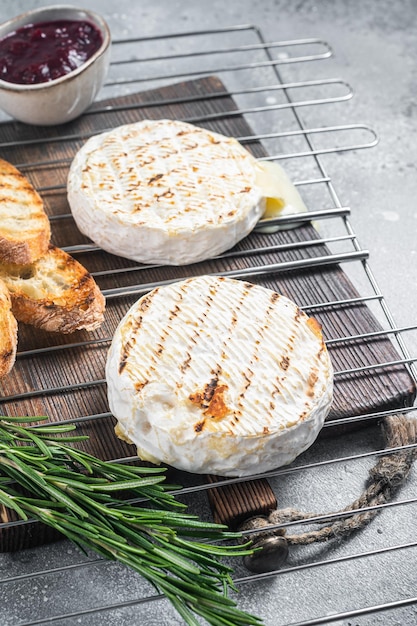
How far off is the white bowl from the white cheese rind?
27 centimetres

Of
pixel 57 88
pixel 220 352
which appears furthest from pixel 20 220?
pixel 220 352

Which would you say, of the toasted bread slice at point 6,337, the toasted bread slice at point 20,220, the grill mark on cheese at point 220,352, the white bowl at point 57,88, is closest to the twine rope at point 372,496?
the grill mark on cheese at point 220,352

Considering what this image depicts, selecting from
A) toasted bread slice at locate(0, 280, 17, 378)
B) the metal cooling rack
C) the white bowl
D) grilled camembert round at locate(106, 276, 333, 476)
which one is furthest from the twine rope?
the white bowl

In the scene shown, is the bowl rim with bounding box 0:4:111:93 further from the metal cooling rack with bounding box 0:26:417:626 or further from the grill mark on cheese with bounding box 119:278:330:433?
the grill mark on cheese with bounding box 119:278:330:433

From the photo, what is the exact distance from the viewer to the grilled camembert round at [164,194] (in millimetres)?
3234

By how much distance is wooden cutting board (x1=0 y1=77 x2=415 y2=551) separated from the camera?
9.51 ft

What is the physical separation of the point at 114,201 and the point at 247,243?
0.60m

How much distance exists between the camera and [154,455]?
2.67 metres

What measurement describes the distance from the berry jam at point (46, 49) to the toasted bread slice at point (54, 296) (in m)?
0.93

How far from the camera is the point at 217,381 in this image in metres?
2.67

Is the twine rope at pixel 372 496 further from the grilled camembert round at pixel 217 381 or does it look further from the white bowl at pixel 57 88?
the white bowl at pixel 57 88

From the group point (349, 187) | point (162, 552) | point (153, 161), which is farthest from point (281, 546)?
point (349, 187)

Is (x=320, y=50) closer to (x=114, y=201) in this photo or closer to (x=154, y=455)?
(x=114, y=201)

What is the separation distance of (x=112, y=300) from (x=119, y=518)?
1091mm
